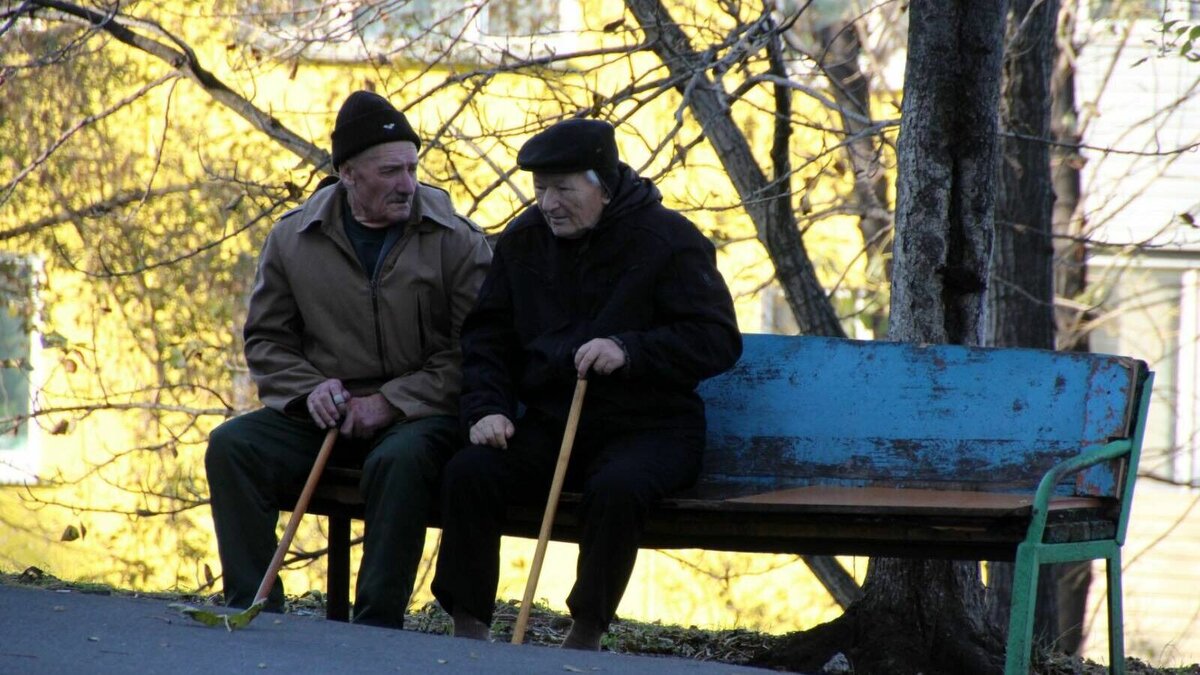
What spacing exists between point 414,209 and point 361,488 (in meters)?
0.90

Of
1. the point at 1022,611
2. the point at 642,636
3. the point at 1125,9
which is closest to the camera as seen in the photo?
the point at 1022,611

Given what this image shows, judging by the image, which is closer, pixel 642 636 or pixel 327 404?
pixel 327 404

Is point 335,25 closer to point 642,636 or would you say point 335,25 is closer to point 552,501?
point 642,636

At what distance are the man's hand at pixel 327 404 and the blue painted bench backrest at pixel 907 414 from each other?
3.45 feet

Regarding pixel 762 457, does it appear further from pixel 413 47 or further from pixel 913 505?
pixel 413 47

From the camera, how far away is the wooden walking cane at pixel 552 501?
422cm

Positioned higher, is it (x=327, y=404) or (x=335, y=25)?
(x=335, y=25)

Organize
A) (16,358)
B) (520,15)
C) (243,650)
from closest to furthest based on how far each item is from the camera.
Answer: (243,650) < (520,15) < (16,358)

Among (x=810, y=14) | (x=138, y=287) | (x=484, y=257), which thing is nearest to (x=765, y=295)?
(x=810, y=14)

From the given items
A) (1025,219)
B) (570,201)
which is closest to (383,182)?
(570,201)

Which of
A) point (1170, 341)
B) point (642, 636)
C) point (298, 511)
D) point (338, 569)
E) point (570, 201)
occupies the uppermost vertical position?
point (1170, 341)

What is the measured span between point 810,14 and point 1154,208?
9.64 feet

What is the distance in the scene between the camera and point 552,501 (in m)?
4.25

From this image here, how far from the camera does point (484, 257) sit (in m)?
4.87
